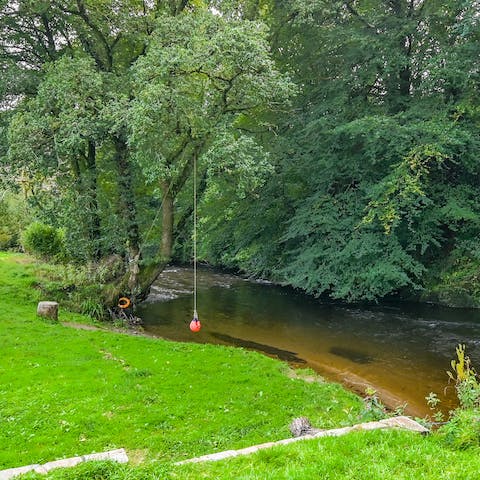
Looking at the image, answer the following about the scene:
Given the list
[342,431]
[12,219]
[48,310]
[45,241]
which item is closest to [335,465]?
[342,431]

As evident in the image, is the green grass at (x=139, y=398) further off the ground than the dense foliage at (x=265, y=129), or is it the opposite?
the dense foliage at (x=265, y=129)

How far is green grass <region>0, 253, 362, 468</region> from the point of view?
579 centimetres

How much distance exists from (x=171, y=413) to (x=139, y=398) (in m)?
0.74

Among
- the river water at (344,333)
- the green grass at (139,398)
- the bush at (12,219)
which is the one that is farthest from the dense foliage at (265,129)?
the bush at (12,219)

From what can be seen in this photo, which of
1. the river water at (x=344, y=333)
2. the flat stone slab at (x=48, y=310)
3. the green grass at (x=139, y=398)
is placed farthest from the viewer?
the flat stone slab at (x=48, y=310)

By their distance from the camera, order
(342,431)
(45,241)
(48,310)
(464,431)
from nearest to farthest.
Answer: (464,431), (342,431), (48,310), (45,241)

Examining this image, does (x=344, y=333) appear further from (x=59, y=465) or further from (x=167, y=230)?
(x=59, y=465)

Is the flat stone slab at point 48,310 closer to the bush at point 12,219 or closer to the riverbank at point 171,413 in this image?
the riverbank at point 171,413

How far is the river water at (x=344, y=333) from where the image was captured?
961 centimetres

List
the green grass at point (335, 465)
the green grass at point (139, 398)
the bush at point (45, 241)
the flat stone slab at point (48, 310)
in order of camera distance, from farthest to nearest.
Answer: the bush at point (45, 241)
the flat stone slab at point (48, 310)
the green grass at point (139, 398)
the green grass at point (335, 465)

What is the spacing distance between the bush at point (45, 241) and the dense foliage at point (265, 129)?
2.45m

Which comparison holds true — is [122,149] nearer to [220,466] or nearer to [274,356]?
[274,356]

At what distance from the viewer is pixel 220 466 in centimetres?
419

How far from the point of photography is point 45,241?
17.2 metres
